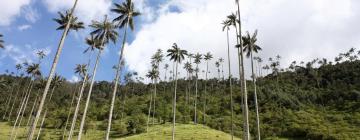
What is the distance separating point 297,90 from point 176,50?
7031 cm

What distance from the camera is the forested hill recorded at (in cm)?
8088

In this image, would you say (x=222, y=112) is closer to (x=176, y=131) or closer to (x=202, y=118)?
(x=202, y=118)

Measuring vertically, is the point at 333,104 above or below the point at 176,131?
above

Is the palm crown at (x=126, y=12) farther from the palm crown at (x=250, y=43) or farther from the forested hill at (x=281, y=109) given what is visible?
the forested hill at (x=281, y=109)

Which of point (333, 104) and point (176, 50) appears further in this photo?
point (333, 104)

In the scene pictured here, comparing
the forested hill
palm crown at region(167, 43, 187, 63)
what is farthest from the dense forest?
palm crown at region(167, 43, 187, 63)

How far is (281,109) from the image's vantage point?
101 metres

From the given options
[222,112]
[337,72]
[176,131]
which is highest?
[337,72]

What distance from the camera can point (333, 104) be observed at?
10331cm

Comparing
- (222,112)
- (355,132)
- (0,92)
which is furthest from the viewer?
(0,92)

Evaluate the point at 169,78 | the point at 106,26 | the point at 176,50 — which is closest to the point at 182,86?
the point at 169,78

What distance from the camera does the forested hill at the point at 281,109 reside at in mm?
80875

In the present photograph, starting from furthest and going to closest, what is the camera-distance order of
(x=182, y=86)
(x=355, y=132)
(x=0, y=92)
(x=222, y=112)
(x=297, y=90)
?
(x=182, y=86), (x=0, y=92), (x=297, y=90), (x=222, y=112), (x=355, y=132)

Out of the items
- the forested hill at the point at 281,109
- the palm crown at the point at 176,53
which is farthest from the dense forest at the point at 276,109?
the palm crown at the point at 176,53
